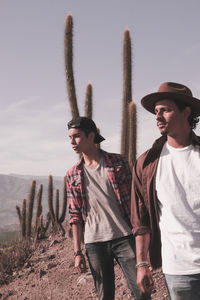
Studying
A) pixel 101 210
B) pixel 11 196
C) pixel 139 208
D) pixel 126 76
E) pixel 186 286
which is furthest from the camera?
pixel 11 196

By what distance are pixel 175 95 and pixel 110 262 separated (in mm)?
1640

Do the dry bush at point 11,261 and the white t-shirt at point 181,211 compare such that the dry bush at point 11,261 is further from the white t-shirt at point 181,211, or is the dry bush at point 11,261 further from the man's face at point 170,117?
the man's face at point 170,117

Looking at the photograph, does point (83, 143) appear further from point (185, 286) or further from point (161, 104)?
point (185, 286)

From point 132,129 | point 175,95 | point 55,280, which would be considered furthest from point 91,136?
point 55,280

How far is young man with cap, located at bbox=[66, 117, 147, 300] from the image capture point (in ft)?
11.0

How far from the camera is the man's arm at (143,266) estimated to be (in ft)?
8.33

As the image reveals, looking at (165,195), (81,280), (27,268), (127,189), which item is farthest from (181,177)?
(27,268)

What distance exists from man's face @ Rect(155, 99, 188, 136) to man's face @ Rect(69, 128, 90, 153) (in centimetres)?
115

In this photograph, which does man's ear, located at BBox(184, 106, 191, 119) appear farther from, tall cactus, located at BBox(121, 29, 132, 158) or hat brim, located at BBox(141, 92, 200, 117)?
tall cactus, located at BBox(121, 29, 132, 158)

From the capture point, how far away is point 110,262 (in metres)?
3.47

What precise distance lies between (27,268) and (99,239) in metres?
6.65

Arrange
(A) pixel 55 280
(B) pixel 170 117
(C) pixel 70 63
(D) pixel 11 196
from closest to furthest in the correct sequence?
(B) pixel 170 117 < (A) pixel 55 280 < (C) pixel 70 63 < (D) pixel 11 196

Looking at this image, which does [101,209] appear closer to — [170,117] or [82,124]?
[82,124]

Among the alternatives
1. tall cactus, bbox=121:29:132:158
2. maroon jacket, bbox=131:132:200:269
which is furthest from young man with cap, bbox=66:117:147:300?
tall cactus, bbox=121:29:132:158
